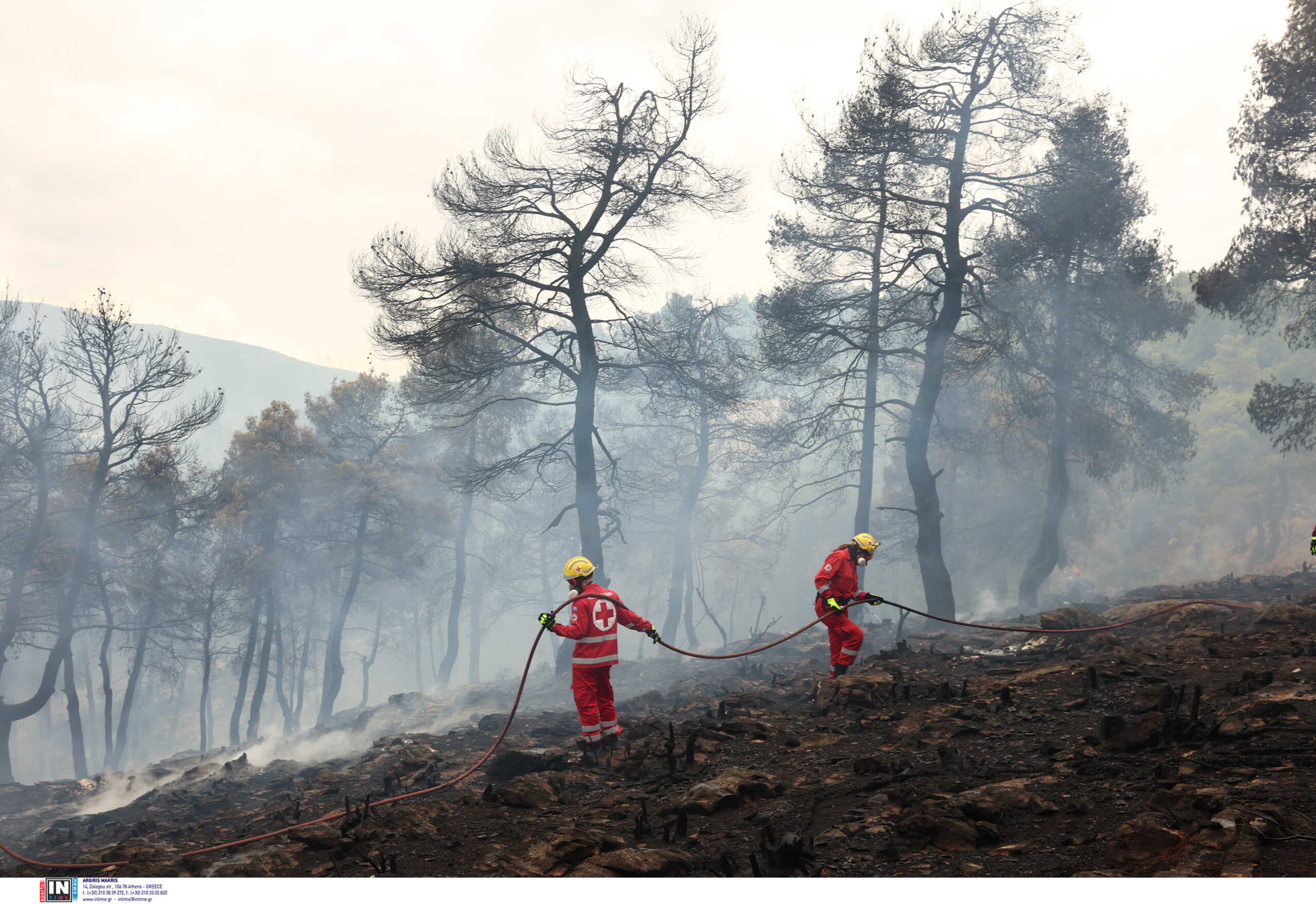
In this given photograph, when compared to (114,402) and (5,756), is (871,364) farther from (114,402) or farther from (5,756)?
(5,756)

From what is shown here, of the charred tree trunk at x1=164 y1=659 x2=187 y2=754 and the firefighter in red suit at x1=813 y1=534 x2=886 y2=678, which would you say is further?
the charred tree trunk at x1=164 y1=659 x2=187 y2=754

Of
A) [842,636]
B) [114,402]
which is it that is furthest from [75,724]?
[842,636]

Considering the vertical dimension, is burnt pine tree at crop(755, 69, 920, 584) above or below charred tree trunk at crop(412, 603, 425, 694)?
above

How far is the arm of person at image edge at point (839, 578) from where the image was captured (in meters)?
9.47

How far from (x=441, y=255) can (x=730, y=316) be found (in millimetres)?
Result: 11993

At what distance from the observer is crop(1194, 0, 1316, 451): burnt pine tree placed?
13523 millimetres

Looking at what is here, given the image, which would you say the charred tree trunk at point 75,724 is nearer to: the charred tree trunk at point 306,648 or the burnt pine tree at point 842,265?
the charred tree trunk at point 306,648

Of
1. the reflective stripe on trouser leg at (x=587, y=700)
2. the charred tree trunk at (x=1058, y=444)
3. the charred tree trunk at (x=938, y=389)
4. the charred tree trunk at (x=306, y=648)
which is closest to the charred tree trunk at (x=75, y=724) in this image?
the charred tree trunk at (x=306, y=648)

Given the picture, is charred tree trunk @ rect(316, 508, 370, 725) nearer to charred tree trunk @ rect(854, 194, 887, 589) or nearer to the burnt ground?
the burnt ground

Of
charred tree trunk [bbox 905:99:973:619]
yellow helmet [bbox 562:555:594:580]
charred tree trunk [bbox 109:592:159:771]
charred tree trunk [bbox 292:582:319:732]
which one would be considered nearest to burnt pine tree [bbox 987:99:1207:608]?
charred tree trunk [bbox 905:99:973:619]

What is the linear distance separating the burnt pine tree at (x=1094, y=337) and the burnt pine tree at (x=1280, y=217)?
2147 millimetres

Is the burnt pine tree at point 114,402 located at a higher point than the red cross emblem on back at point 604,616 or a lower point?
higher

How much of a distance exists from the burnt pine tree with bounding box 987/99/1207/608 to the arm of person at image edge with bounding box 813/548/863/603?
803 centimetres

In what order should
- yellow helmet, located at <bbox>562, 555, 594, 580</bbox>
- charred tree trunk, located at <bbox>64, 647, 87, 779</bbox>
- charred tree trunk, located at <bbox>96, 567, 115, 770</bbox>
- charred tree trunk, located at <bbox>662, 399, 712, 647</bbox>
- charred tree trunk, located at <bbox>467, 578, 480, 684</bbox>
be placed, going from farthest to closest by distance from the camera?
charred tree trunk, located at <bbox>467, 578, 480, 684</bbox> → charred tree trunk, located at <bbox>662, 399, 712, 647</bbox> → charred tree trunk, located at <bbox>96, 567, 115, 770</bbox> → charred tree trunk, located at <bbox>64, 647, 87, 779</bbox> → yellow helmet, located at <bbox>562, 555, 594, 580</bbox>
